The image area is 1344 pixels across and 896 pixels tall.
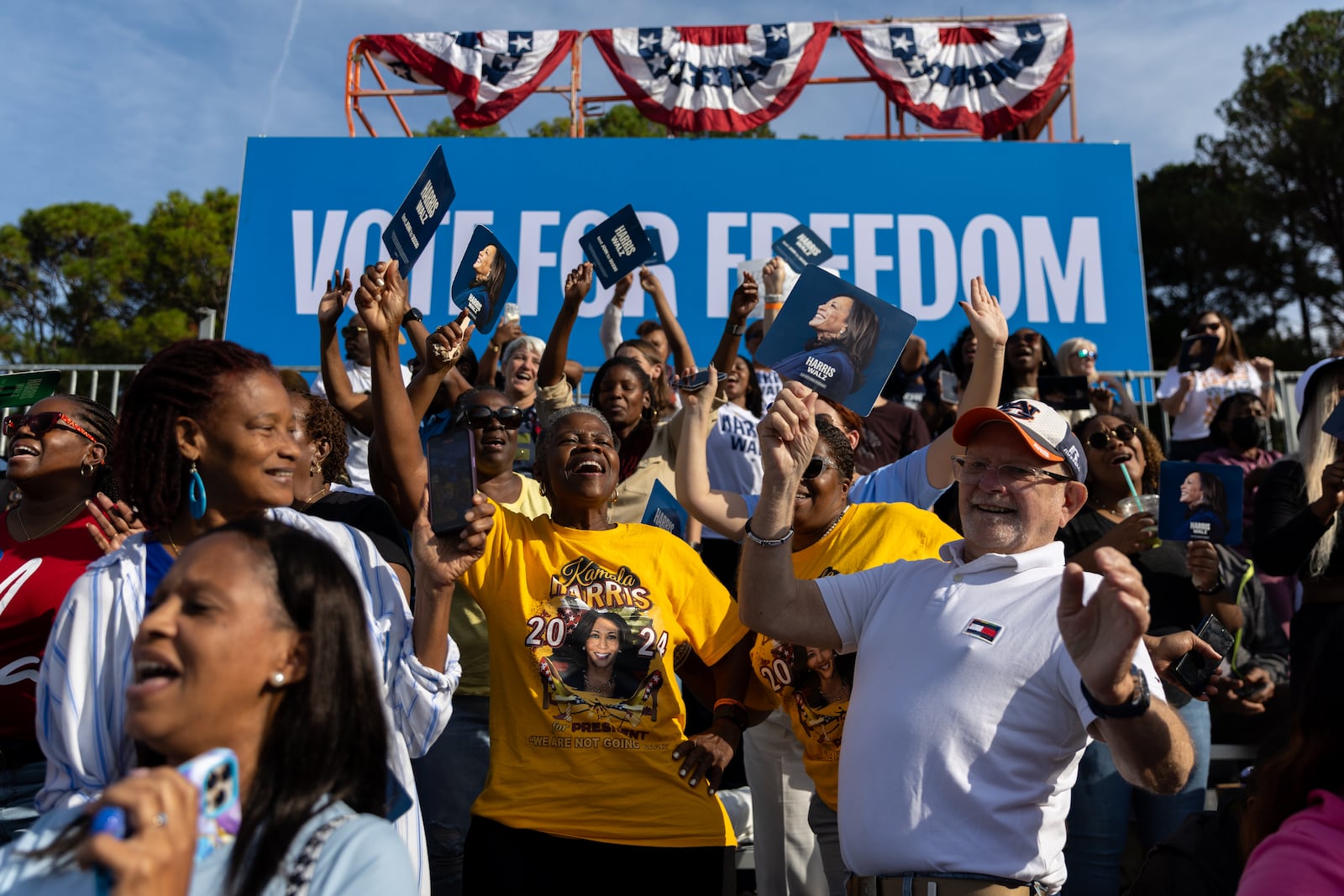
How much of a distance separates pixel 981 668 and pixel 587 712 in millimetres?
1239

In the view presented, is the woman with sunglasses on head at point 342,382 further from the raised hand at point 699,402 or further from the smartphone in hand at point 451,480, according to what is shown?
the raised hand at point 699,402

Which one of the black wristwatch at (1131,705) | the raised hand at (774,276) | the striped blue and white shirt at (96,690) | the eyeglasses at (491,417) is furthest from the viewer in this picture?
the raised hand at (774,276)

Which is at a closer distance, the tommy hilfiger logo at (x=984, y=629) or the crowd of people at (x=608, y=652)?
the crowd of people at (x=608, y=652)

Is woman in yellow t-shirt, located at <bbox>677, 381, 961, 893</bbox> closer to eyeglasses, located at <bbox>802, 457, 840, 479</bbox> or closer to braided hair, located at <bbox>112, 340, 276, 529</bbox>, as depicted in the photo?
eyeglasses, located at <bbox>802, 457, 840, 479</bbox>

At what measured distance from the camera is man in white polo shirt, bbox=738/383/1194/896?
238cm

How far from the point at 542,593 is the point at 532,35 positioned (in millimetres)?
11660

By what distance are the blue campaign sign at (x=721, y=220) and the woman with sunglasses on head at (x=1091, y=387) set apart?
3.81 meters

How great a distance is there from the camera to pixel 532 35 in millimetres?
13641

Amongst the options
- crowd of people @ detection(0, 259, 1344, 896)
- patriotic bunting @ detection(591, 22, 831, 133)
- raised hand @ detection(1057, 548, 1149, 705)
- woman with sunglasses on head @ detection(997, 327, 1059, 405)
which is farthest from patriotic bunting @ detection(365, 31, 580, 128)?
raised hand @ detection(1057, 548, 1149, 705)

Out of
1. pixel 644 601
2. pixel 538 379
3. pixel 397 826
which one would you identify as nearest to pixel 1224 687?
pixel 644 601

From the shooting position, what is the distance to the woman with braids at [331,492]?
307 centimetres

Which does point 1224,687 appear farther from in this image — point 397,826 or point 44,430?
point 44,430

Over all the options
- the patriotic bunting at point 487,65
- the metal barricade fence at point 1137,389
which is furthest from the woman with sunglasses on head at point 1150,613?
the patriotic bunting at point 487,65

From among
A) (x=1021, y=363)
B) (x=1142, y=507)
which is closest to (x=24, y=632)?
(x=1142, y=507)
